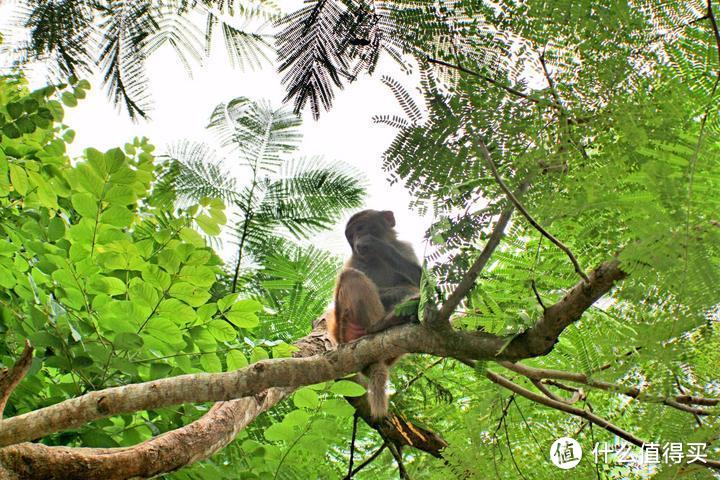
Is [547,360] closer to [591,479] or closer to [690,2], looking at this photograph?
[591,479]

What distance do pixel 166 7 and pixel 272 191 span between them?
102 inches

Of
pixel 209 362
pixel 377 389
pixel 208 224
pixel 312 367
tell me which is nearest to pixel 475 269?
pixel 312 367

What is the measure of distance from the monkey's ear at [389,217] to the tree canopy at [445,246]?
13.9ft

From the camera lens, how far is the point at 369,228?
335 inches

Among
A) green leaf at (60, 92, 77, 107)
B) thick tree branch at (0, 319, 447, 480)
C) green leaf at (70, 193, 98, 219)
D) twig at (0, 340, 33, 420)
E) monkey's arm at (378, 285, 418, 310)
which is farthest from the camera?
monkey's arm at (378, 285, 418, 310)

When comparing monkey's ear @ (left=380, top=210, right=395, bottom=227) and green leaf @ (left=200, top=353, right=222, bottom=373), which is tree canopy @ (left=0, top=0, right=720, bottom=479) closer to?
green leaf @ (left=200, top=353, right=222, bottom=373)

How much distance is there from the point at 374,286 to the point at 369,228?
215 cm

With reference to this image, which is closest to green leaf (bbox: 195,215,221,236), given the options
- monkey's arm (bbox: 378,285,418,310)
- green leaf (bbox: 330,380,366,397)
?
green leaf (bbox: 330,380,366,397)

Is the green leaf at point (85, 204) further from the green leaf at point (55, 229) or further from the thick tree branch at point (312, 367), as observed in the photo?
the thick tree branch at point (312, 367)

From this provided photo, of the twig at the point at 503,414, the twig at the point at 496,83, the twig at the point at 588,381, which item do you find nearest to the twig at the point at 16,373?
the twig at the point at 496,83

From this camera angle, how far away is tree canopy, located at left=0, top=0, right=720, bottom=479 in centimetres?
273

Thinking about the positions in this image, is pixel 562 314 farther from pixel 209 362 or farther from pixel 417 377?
pixel 417 377

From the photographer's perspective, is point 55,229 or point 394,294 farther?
point 394,294

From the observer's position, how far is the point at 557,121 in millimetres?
3025
